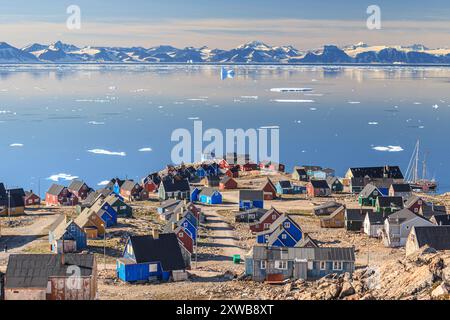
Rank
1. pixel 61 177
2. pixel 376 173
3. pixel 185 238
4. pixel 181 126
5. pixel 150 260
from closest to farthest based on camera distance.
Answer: pixel 150 260 → pixel 185 238 → pixel 376 173 → pixel 61 177 → pixel 181 126

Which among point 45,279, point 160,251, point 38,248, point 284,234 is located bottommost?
point 38,248

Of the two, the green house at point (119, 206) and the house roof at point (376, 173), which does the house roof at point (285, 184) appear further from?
the green house at point (119, 206)

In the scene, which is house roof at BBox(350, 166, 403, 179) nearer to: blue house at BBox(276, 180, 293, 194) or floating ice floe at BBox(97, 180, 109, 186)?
blue house at BBox(276, 180, 293, 194)

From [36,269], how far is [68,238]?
1049 cm

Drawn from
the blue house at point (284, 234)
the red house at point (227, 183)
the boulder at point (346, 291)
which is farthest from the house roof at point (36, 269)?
the red house at point (227, 183)

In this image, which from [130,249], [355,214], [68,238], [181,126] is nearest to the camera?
[130,249]

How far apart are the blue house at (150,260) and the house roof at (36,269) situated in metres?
3.98

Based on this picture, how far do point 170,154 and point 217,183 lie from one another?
26183 mm

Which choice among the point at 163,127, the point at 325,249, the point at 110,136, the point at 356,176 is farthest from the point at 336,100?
the point at 325,249

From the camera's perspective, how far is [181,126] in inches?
4245

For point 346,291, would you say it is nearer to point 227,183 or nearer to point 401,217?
point 401,217

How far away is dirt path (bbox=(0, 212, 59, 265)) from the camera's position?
110 ft

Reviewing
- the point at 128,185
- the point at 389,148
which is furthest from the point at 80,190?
the point at 389,148

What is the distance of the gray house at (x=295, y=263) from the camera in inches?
1089
